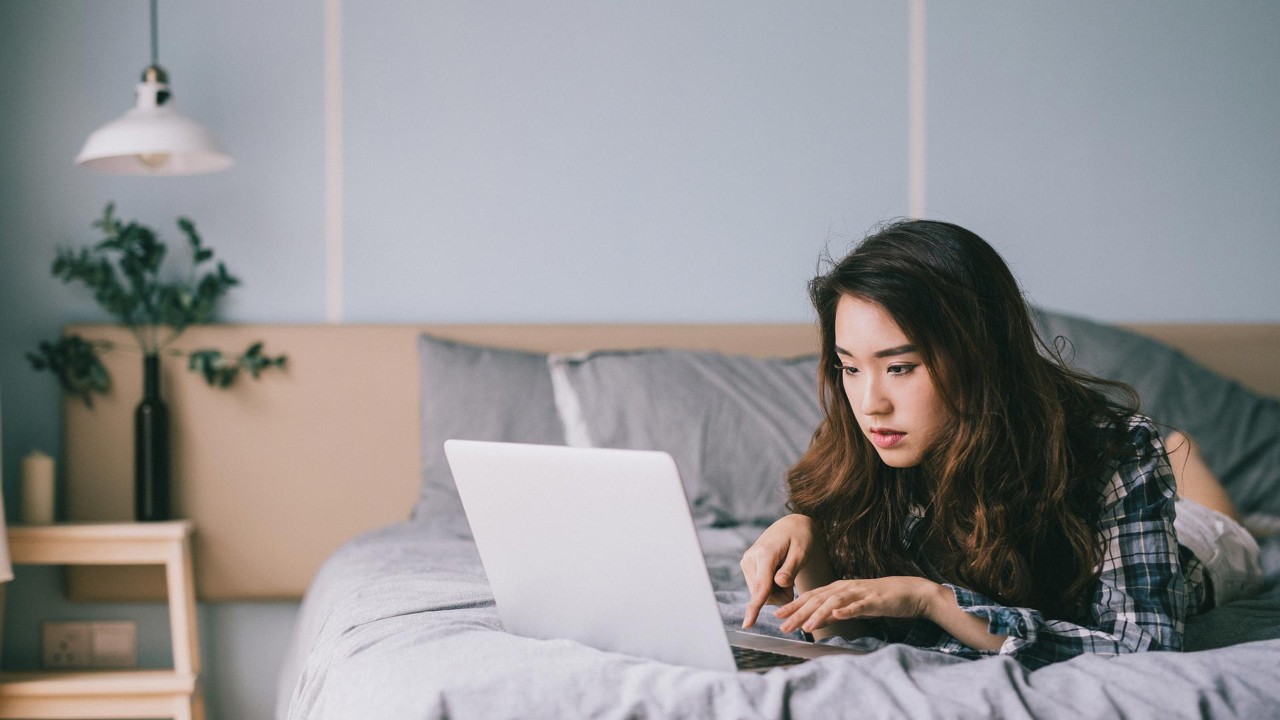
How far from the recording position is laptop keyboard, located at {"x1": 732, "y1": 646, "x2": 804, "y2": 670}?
99 centimetres

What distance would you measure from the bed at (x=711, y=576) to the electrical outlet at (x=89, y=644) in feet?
2.05

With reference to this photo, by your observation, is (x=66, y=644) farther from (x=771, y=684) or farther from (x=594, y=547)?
(x=771, y=684)

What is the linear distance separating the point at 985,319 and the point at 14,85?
228 cm

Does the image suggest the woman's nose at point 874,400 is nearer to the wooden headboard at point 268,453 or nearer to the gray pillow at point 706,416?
the gray pillow at point 706,416

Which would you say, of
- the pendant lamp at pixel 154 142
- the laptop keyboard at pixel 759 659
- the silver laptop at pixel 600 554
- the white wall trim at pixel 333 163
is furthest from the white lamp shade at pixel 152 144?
the laptop keyboard at pixel 759 659

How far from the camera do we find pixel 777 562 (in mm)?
1188

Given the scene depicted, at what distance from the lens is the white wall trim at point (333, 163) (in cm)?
251

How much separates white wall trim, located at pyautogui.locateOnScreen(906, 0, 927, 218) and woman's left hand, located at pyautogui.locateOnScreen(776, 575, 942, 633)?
5.87ft

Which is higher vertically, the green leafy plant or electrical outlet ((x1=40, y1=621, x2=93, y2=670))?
the green leafy plant

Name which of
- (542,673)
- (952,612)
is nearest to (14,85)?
(542,673)

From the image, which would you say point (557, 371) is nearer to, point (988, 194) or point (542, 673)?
point (988, 194)

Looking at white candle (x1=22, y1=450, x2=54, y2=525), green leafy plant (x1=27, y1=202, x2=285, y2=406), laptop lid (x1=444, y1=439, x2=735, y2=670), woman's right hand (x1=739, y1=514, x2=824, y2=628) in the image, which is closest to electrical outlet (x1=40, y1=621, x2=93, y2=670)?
white candle (x1=22, y1=450, x2=54, y2=525)

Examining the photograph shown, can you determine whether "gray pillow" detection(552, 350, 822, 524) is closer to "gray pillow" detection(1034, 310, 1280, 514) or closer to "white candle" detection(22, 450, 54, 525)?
"gray pillow" detection(1034, 310, 1280, 514)

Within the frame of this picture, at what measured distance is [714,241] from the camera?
2621mm
